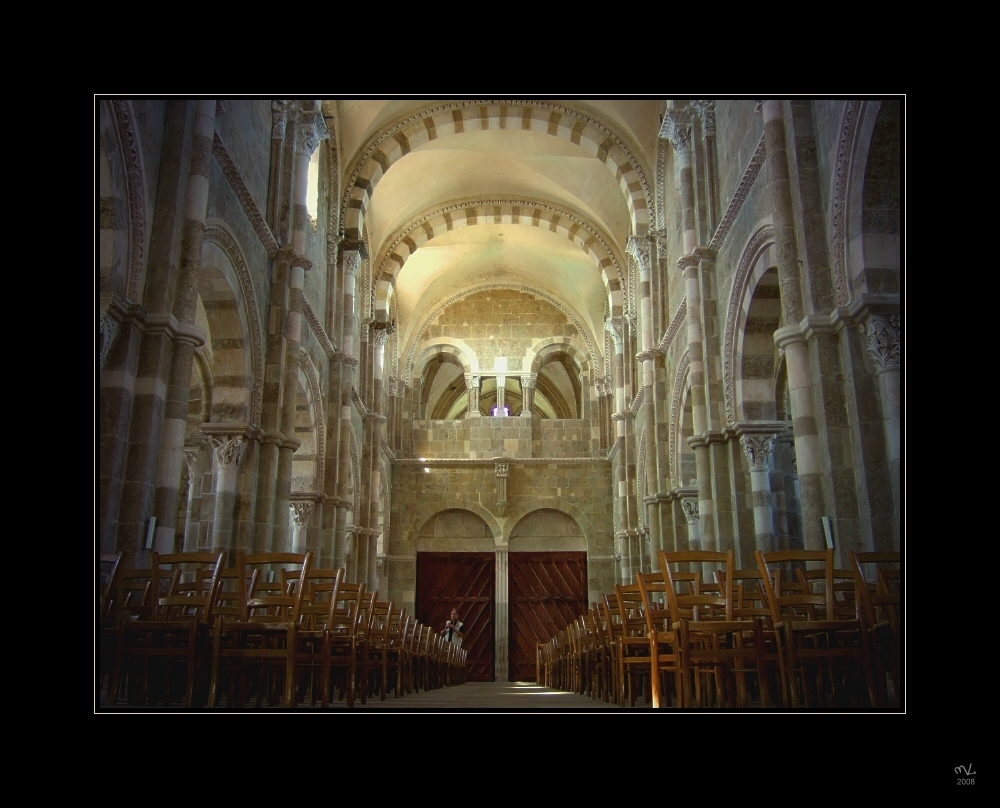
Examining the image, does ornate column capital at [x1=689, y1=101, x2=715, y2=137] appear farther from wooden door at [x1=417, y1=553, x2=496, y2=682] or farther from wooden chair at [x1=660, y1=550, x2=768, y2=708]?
wooden door at [x1=417, y1=553, x2=496, y2=682]

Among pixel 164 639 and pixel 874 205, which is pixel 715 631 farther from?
pixel 874 205

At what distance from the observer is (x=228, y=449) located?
11750 millimetres

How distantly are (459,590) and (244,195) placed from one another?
51.1 feet

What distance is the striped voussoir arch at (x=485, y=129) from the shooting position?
18.5 m

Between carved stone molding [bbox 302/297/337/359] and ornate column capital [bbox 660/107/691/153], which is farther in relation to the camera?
carved stone molding [bbox 302/297/337/359]

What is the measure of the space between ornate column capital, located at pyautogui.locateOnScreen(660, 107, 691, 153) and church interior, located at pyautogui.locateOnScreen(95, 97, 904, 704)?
0.17 feet

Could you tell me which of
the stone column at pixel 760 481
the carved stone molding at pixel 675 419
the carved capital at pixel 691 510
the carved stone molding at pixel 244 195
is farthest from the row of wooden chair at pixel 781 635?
the carved stone molding at pixel 675 419

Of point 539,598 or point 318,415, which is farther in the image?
point 539,598

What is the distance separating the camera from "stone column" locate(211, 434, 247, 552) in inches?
456

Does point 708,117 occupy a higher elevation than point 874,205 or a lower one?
higher

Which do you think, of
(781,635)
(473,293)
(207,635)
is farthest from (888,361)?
(473,293)

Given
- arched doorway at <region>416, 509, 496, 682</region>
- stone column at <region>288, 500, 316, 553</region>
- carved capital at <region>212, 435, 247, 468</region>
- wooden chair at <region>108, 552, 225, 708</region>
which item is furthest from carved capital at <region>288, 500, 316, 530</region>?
arched doorway at <region>416, 509, 496, 682</region>

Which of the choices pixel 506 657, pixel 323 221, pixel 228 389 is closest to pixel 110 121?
pixel 228 389

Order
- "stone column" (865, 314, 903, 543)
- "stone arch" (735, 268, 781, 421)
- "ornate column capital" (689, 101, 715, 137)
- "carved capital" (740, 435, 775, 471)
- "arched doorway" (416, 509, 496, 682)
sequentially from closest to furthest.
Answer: "stone column" (865, 314, 903, 543), "carved capital" (740, 435, 775, 471), "stone arch" (735, 268, 781, 421), "ornate column capital" (689, 101, 715, 137), "arched doorway" (416, 509, 496, 682)
